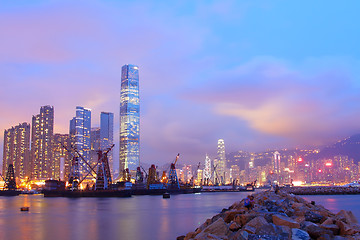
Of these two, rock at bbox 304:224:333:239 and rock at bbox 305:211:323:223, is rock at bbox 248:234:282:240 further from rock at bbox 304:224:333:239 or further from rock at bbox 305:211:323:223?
rock at bbox 305:211:323:223

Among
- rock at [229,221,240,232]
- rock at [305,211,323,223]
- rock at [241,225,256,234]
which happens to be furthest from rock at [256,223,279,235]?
rock at [305,211,323,223]

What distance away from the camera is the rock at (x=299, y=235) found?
13.5 metres

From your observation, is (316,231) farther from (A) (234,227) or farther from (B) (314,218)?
(B) (314,218)

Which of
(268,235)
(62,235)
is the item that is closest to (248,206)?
(268,235)

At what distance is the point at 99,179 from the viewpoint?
545 feet

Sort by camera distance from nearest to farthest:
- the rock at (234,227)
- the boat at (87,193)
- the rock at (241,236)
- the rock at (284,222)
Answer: the rock at (241,236) < the rock at (284,222) < the rock at (234,227) < the boat at (87,193)

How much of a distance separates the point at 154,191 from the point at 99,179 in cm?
3286

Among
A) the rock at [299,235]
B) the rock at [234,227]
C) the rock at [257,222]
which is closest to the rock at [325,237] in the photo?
the rock at [299,235]

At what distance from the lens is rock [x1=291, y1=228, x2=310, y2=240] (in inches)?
531

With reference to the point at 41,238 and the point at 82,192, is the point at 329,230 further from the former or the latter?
Answer: the point at 82,192

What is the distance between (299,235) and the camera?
13633 mm

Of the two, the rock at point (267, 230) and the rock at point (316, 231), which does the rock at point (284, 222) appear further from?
the rock at point (267, 230)

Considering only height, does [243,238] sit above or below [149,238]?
above

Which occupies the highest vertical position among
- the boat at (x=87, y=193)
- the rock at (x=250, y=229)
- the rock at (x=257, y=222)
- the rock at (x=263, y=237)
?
the rock at (x=257, y=222)
